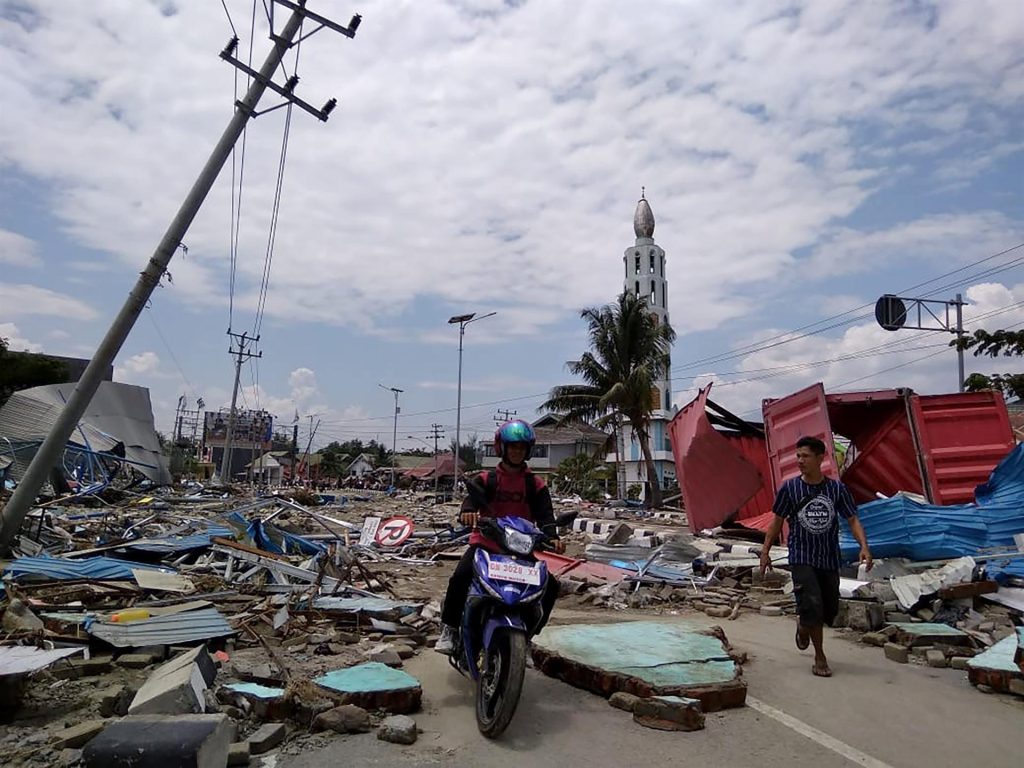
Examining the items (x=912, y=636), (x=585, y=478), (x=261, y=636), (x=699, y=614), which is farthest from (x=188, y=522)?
(x=585, y=478)

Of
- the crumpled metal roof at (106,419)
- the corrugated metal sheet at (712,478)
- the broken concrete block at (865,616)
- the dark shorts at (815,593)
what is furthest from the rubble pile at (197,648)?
the crumpled metal roof at (106,419)

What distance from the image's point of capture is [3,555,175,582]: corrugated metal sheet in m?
7.32

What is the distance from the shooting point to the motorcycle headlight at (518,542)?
415 cm

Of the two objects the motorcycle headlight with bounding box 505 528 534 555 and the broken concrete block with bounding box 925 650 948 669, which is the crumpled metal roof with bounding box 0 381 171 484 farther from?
the broken concrete block with bounding box 925 650 948 669

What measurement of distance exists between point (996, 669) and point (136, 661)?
5442 mm

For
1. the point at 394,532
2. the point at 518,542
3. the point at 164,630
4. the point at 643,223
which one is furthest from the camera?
the point at 643,223

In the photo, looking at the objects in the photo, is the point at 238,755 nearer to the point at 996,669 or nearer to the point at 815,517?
the point at 815,517

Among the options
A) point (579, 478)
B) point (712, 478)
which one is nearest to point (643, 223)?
point (579, 478)

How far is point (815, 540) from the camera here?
5.30m

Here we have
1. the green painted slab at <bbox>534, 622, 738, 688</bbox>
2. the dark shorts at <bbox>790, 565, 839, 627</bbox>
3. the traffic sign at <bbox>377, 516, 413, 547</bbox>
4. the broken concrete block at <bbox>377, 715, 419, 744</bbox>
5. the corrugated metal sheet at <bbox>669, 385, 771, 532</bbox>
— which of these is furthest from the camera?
the corrugated metal sheet at <bbox>669, 385, 771, 532</bbox>

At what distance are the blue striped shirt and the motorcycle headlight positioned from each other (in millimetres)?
2221

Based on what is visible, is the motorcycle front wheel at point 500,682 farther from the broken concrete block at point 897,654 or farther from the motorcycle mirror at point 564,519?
the broken concrete block at point 897,654

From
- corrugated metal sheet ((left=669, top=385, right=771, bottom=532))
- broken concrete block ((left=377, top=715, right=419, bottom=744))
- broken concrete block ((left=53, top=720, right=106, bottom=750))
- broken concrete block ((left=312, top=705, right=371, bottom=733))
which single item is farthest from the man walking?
corrugated metal sheet ((left=669, top=385, right=771, bottom=532))

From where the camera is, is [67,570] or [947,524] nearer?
[67,570]
